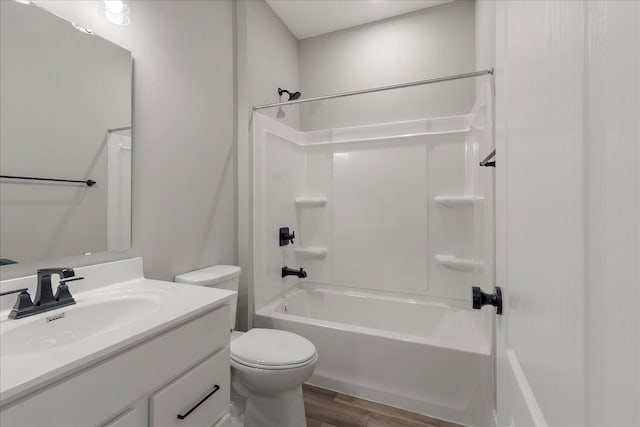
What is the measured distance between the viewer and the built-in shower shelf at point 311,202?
258 centimetres

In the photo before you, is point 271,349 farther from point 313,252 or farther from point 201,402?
point 313,252

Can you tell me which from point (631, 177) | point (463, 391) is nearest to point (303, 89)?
point (463, 391)

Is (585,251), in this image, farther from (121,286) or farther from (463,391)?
(463,391)

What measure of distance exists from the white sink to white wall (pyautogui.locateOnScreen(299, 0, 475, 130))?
209 centimetres

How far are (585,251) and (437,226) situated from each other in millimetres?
2032

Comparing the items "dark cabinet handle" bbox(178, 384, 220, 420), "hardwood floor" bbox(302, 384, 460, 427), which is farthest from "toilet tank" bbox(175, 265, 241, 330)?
"hardwood floor" bbox(302, 384, 460, 427)

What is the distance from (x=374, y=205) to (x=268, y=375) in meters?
1.58

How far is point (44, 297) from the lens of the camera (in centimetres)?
94

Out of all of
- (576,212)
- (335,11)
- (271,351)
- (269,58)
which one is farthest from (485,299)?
(335,11)

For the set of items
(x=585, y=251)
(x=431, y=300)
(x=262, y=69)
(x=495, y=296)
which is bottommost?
(x=431, y=300)

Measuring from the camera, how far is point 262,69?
→ 87.8 inches

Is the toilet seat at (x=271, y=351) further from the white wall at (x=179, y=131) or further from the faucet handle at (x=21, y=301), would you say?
the faucet handle at (x=21, y=301)

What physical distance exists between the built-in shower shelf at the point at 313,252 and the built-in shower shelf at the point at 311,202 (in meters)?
0.39

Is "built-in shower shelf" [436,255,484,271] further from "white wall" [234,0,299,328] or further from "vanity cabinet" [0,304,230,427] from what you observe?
"vanity cabinet" [0,304,230,427]
